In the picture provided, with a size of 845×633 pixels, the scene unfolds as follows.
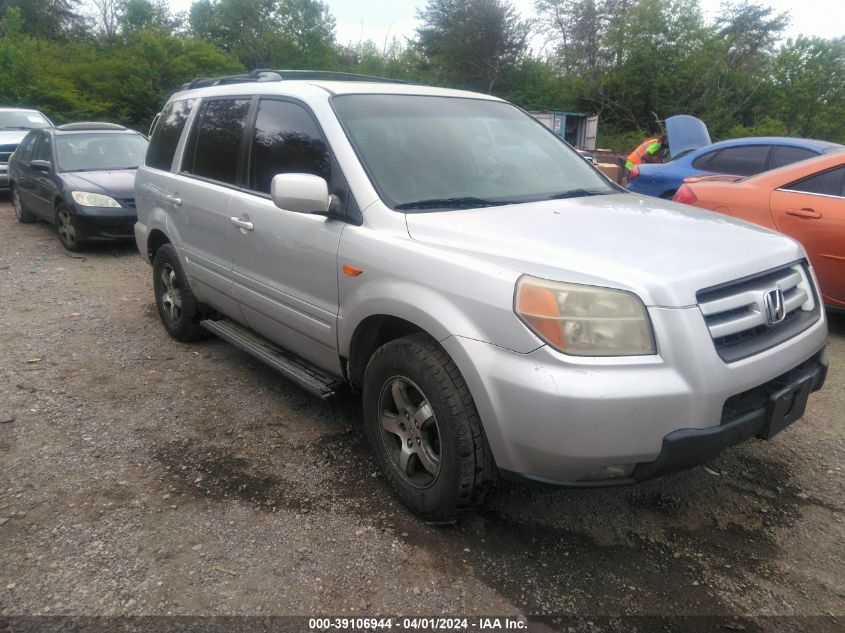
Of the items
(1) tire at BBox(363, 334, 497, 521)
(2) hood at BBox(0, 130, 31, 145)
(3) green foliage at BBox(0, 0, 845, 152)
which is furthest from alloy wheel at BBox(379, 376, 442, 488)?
(3) green foliage at BBox(0, 0, 845, 152)

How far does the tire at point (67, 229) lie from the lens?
8125 millimetres

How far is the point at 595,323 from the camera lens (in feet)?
7.22

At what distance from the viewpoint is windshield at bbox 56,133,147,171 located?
8.88m

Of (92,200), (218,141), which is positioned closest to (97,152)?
(92,200)

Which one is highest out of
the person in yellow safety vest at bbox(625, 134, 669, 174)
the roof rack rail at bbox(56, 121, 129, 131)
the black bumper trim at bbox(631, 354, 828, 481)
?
the roof rack rail at bbox(56, 121, 129, 131)

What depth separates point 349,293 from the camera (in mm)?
2947

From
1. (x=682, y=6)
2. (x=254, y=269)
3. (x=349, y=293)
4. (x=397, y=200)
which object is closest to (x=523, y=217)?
(x=397, y=200)

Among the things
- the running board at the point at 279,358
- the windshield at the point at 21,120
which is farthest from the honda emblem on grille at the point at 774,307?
the windshield at the point at 21,120

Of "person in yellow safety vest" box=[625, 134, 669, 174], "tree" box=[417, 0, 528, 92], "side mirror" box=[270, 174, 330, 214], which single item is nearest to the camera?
"side mirror" box=[270, 174, 330, 214]

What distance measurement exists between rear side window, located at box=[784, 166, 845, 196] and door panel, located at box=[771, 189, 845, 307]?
0.21 feet

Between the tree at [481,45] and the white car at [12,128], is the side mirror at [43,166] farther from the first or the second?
the tree at [481,45]

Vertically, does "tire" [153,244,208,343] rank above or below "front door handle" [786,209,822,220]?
below

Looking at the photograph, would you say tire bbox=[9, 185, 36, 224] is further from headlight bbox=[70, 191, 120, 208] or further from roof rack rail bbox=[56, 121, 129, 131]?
headlight bbox=[70, 191, 120, 208]

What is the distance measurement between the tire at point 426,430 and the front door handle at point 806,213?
147 inches
